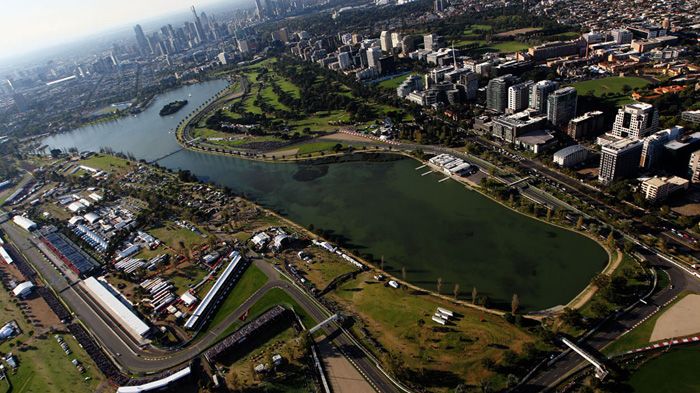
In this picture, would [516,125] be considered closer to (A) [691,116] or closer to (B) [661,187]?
(B) [661,187]

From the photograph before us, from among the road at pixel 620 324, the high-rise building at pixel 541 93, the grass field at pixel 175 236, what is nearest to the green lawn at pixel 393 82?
the high-rise building at pixel 541 93

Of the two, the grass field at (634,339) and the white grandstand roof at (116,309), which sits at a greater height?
the white grandstand roof at (116,309)

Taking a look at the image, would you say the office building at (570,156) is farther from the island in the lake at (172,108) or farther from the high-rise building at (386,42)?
the island in the lake at (172,108)

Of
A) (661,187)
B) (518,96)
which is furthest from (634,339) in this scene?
(518,96)

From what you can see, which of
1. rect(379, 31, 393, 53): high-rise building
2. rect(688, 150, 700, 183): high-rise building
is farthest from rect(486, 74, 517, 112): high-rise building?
rect(379, 31, 393, 53): high-rise building

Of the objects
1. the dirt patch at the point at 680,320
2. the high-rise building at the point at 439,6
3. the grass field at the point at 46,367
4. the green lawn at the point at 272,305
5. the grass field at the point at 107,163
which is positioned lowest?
the dirt patch at the point at 680,320

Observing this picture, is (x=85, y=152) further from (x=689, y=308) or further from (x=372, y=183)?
(x=689, y=308)

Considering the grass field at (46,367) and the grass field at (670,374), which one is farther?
the grass field at (46,367)
